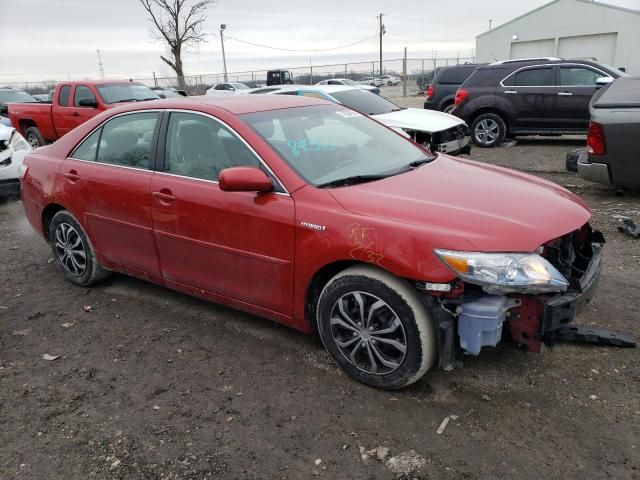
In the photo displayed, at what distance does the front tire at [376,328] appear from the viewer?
2.80 m

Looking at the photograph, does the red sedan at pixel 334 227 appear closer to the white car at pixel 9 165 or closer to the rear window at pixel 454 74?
the white car at pixel 9 165

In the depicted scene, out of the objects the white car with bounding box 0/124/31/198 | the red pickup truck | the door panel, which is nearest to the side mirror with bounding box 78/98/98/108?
the red pickup truck

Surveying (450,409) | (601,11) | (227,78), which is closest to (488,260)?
(450,409)

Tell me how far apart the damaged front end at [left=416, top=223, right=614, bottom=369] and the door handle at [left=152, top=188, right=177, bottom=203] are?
1844 millimetres

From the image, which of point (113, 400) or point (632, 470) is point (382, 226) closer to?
point (632, 470)

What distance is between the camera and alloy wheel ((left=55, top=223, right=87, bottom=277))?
4.58m

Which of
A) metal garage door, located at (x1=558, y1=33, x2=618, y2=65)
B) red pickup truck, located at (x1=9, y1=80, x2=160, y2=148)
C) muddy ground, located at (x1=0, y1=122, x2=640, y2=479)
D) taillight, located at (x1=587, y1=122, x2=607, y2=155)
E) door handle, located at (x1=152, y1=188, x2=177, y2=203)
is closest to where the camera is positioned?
muddy ground, located at (x1=0, y1=122, x2=640, y2=479)

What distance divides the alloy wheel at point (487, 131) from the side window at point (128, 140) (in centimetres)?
893

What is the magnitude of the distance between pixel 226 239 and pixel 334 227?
0.83 m

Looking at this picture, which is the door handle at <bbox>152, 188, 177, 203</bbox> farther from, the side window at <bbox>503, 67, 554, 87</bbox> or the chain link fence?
the chain link fence

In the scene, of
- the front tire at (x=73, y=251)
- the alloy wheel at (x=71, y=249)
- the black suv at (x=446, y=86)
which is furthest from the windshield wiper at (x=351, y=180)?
the black suv at (x=446, y=86)

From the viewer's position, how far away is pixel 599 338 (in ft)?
11.0

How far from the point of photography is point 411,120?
922 centimetres

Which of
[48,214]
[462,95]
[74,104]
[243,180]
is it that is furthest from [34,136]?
[243,180]
